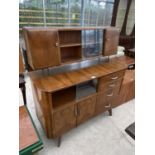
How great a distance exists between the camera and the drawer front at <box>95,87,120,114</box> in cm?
171

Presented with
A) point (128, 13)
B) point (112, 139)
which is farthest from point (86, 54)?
point (128, 13)

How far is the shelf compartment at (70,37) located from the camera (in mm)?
1661

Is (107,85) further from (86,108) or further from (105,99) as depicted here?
(86,108)

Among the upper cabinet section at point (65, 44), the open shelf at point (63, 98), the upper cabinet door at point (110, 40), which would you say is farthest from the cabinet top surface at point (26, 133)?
the upper cabinet door at point (110, 40)

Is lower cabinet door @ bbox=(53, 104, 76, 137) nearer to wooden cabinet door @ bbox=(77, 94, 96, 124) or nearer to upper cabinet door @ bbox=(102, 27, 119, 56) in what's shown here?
wooden cabinet door @ bbox=(77, 94, 96, 124)

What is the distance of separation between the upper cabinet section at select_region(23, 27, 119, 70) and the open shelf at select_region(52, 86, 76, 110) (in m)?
0.36

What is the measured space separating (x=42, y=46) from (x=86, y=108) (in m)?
0.88

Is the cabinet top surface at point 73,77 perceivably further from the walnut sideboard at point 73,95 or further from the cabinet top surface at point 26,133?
the cabinet top surface at point 26,133

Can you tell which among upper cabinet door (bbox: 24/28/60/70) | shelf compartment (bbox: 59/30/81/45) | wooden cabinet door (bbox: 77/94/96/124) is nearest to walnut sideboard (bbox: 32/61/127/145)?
wooden cabinet door (bbox: 77/94/96/124)

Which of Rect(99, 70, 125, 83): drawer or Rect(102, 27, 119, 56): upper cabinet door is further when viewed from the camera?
Rect(102, 27, 119, 56): upper cabinet door

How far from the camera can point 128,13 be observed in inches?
112

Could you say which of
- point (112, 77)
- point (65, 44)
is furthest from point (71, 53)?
point (112, 77)

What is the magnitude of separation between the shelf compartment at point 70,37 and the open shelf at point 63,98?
24.4 inches
